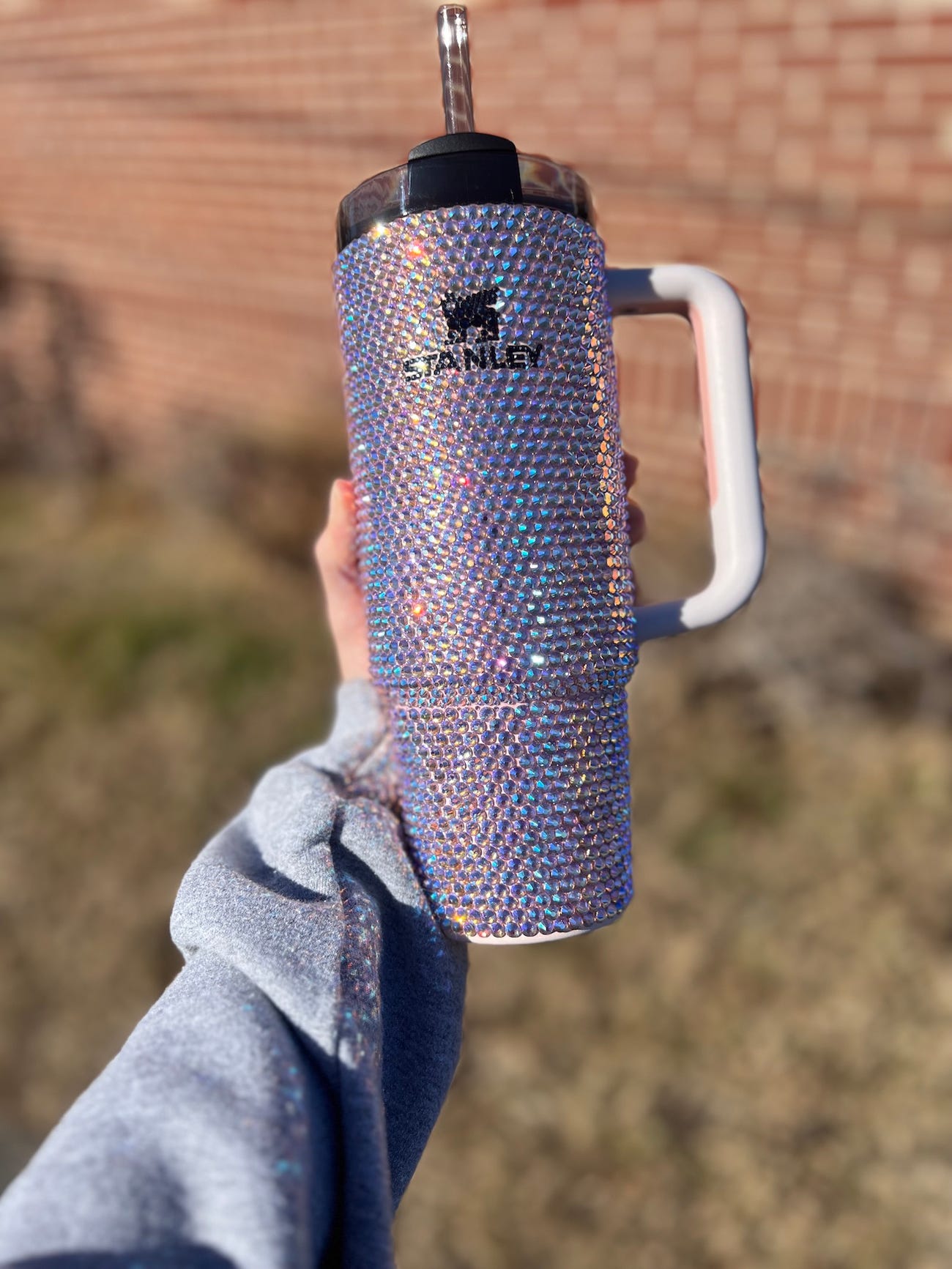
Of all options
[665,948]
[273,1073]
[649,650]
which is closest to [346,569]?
[273,1073]

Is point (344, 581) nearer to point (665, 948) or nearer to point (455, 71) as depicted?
point (455, 71)

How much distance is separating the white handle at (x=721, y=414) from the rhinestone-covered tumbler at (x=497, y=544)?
0.07 metres

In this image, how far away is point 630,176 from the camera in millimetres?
2334

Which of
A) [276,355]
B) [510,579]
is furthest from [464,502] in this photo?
[276,355]

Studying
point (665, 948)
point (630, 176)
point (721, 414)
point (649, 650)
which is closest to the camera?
point (721, 414)

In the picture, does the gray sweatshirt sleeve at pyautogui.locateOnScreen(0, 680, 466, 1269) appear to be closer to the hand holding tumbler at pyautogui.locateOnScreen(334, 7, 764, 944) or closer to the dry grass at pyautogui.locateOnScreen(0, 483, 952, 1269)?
the hand holding tumbler at pyautogui.locateOnScreen(334, 7, 764, 944)

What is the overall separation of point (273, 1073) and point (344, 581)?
50 cm

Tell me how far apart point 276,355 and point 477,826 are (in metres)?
2.69

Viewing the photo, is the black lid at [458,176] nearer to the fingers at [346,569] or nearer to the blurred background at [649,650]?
the fingers at [346,569]

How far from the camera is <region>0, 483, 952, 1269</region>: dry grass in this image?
165 centimetres

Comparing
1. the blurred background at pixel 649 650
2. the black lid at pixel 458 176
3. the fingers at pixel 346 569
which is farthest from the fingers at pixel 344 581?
the blurred background at pixel 649 650

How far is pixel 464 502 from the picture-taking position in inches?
28.3

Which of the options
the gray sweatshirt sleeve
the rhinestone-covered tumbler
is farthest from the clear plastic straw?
Result: the gray sweatshirt sleeve

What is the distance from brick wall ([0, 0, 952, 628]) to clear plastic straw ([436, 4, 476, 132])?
155 cm
